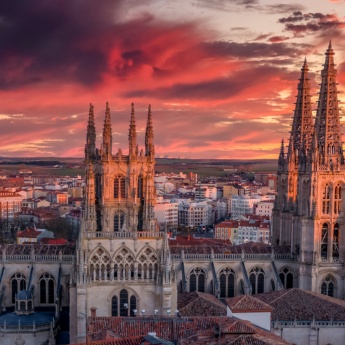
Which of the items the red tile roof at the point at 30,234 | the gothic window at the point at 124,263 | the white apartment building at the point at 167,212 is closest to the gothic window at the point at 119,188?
the gothic window at the point at 124,263

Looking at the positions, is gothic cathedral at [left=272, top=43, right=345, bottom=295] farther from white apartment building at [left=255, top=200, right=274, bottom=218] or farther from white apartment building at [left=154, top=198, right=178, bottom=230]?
white apartment building at [left=255, top=200, right=274, bottom=218]

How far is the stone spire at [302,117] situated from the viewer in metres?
71.3

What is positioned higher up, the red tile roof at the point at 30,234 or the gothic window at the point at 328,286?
the gothic window at the point at 328,286

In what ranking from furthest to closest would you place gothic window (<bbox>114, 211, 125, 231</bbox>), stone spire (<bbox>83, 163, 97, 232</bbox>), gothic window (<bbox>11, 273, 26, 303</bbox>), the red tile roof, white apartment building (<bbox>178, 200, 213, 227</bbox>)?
1. white apartment building (<bbox>178, 200, 213, 227</bbox>)
2. the red tile roof
3. gothic window (<bbox>114, 211, 125, 231</bbox>)
4. gothic window (<bbox>11, 273, 26, 303</bbox>)
5. stone spire (<bbox>83, 163, 97, 232</bbox>)

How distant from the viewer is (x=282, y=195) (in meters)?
71.5

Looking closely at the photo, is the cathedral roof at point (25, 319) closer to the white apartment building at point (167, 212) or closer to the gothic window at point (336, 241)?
the gothic window at point (336, 241)

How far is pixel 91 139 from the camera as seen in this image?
68438 millimetres

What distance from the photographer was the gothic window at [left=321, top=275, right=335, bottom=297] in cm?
6469

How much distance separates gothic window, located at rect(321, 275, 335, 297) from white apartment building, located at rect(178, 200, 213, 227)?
124 m

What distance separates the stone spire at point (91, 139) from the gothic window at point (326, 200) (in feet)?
72.4

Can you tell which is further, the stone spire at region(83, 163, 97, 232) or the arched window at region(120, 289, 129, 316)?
the stone spire at region(83, 163, 97, 232)

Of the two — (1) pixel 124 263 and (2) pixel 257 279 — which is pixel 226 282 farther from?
(1) pixel 124 263

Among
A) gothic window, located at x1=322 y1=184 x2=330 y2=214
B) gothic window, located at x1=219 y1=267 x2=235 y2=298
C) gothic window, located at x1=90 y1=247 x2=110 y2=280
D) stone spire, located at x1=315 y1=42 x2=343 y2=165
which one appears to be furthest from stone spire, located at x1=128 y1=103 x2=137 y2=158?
gothic window, located at x1=322 y1=184 x2=330 y2=214

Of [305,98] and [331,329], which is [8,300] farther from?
[305,98]
